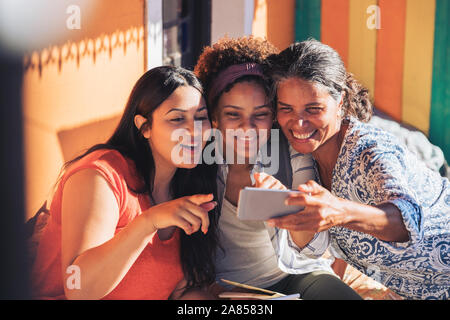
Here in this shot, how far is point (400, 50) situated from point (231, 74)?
430cm

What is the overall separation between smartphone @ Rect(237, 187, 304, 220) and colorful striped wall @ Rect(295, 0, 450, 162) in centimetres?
480

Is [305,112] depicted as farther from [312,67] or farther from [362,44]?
[362,44]

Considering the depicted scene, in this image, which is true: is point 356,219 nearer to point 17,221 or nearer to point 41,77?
point 17,221

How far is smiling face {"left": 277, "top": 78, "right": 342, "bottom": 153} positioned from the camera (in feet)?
8.68

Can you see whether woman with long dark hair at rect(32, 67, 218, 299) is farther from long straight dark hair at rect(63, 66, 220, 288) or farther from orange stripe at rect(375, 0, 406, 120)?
orange stripe at rect(375, 0, 406, 120)

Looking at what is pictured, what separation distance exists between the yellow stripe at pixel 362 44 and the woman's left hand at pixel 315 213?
4.83 meters

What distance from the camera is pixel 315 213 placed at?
80.0 inches

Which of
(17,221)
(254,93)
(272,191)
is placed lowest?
(17,221)

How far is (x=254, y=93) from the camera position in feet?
8.87

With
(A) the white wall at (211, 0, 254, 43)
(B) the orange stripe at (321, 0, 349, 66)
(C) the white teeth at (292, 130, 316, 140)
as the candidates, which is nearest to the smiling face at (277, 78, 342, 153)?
(C) the white teeth at (292, 130, 316, 140)

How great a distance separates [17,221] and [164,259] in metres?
0.67

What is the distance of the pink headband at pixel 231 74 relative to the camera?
2746 millimetres

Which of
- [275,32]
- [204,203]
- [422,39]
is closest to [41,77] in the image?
[204,203]

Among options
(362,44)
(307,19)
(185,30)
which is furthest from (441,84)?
(185,30)
